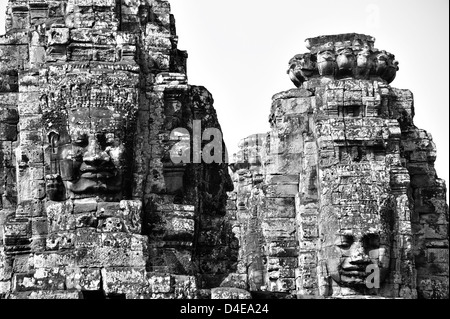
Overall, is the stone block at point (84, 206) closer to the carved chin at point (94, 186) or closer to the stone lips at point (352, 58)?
the carved chin at point (94, 186)

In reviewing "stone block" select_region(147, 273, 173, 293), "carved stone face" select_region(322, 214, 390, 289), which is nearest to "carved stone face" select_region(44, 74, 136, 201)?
"stone block" select_region(147, 273, 173, 293)

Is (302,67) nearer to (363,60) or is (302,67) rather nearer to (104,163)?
(363,60)

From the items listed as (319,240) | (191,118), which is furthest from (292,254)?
(191,118)

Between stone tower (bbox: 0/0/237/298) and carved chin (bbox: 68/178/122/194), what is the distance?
0.02 meters

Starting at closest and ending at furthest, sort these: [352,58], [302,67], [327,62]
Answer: [352,58] < [327,62] < [302,67]

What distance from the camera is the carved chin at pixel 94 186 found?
117 feet

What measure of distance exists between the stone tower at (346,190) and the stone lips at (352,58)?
A: 0.07ft

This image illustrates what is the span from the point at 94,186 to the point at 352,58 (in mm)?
13086

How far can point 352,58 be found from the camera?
47531 mm

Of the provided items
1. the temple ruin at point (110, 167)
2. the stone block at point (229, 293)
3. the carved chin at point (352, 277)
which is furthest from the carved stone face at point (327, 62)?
the stone block at point (229, 293)

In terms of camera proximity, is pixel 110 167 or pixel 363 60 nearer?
pixel 110 167

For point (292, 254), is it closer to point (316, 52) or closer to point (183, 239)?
point (316, 52)

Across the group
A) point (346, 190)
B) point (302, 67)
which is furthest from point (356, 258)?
point (302, 67)

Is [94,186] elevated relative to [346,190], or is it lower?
lower
